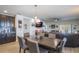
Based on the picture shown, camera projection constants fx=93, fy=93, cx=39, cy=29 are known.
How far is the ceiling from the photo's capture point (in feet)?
6.49

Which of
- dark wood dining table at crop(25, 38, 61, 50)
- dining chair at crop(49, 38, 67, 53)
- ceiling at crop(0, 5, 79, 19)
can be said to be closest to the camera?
ceiling at crop(0, 5, 79, 19)

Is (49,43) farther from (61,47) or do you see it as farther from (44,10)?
(44,10)

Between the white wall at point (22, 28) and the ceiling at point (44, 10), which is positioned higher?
the ceiling at point (44, 10)

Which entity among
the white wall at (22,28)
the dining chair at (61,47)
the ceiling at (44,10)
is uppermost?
the ceiling at (44,10)

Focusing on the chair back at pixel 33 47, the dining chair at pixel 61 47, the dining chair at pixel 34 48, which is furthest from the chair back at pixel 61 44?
the chair back at pixel 33 47

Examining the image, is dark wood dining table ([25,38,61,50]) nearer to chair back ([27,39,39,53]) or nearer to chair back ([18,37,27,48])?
chair back ([27,39,39,53])

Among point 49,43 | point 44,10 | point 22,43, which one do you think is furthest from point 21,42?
point 44,10

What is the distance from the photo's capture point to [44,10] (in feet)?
6.98

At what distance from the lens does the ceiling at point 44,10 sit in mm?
1979

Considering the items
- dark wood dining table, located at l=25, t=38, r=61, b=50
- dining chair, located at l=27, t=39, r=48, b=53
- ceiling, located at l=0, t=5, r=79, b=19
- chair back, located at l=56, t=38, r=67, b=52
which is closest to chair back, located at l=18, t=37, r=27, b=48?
dining chair, located at l=27, t=39, r=48, b=53

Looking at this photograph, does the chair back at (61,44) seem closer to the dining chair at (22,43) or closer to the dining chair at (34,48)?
the dining chair at (34,48)

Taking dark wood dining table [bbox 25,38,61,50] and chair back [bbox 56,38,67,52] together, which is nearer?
chair back [bbox 56,38,67,52]
